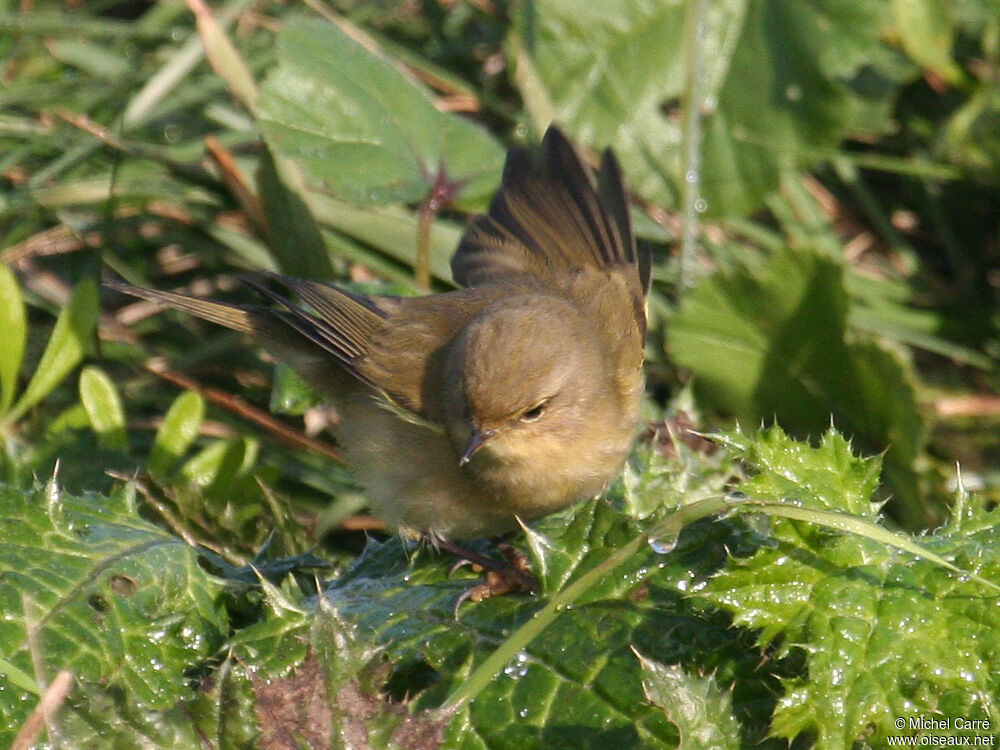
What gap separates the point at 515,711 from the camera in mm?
Answer: 2096

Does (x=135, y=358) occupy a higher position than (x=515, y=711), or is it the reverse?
(x=515, y=711)

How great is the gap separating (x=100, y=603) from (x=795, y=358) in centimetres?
245

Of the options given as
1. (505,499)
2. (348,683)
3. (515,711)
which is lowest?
(505,499)

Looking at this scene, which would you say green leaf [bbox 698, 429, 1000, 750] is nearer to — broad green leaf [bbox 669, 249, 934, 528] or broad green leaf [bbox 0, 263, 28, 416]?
broad green leaf [bbox 669, 249, 934, 528]

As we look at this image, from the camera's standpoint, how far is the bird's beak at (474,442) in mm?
2879

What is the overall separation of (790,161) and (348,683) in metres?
3.30

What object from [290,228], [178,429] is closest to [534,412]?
[178,429]

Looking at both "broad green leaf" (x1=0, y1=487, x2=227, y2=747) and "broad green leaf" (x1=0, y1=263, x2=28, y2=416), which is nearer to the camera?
"broad green leaf" (x1=0, y1=487, x2=227, y2=747)

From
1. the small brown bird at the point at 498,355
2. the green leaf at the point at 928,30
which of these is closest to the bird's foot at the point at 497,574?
the small brown bird at the point at 498,355

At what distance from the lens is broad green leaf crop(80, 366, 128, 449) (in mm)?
3475

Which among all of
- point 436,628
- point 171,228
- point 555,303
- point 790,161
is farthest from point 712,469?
point 171,228

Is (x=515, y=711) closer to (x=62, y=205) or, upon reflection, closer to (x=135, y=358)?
(x=135, y=358)

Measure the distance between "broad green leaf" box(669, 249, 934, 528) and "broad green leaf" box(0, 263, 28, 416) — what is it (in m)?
2.02

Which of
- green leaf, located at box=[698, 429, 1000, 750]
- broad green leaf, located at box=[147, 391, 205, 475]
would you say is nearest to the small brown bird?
broad green leaf, located at box=[147, 391, 205, 475]
